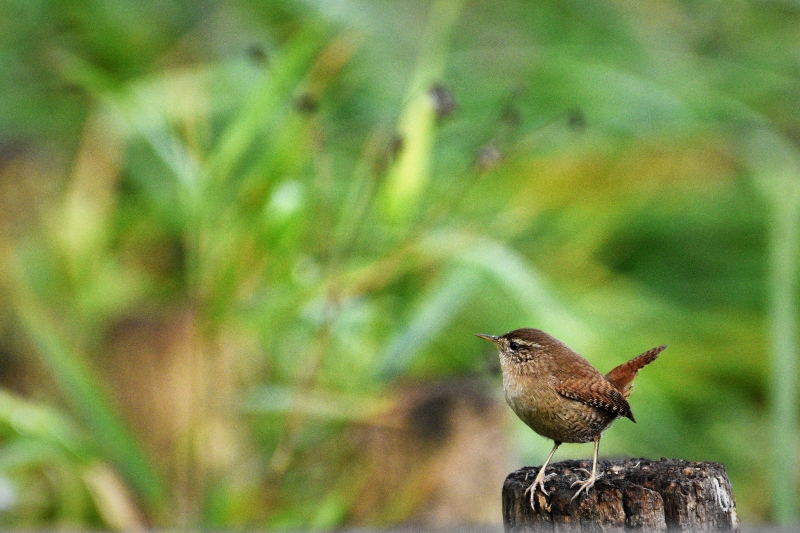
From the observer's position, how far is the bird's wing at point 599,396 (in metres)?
0.93

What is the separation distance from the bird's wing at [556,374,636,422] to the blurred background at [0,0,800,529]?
668mm

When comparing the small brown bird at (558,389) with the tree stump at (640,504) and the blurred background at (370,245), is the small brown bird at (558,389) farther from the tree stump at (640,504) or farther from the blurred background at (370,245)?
the blurred background at (370,245)

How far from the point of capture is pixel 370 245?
3.08 meters

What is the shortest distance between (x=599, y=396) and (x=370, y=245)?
218cm

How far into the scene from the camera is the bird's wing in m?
0.93

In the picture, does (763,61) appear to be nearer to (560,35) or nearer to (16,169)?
(560,35)

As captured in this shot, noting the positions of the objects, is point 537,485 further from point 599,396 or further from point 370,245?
point 370,245

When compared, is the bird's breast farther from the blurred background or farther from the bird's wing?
the blurred background

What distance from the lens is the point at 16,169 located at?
10.8ft

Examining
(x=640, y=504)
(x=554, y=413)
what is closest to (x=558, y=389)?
(x=554, y=413)

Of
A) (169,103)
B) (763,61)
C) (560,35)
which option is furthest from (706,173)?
(169,103)

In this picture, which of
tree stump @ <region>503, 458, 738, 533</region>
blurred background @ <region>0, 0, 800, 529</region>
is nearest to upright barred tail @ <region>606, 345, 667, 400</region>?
tree stump @ <region>503, 458, 738, 533</region>

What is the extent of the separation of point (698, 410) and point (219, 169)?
7.11 ft

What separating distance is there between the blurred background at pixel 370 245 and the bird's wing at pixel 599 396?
2.19ft
